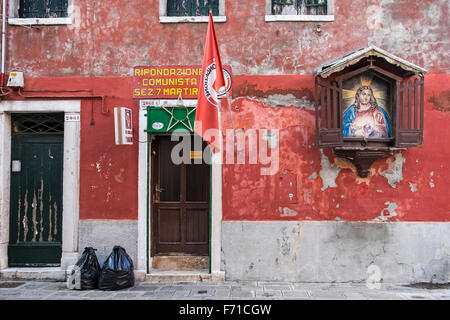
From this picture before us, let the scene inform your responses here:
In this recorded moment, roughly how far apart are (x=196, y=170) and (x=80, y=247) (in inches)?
98.3

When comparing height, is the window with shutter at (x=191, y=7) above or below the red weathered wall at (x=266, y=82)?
above

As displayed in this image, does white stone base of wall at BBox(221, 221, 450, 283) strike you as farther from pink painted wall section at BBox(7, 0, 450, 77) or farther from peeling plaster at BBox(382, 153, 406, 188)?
pink painted wall section at BBox(7, 0, 450, 77)

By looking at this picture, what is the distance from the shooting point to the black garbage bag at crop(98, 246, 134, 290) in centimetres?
689

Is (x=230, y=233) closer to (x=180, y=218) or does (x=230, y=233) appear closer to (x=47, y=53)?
(x=180, y=218)

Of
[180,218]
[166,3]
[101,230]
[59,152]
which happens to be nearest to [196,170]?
[180,218]

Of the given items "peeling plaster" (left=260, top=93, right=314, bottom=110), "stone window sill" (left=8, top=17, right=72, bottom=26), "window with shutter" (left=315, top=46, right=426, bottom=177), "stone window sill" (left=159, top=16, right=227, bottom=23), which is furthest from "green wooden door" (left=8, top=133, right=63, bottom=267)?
"window with shutter" (left=315, top=46, right=426, bottom=177)

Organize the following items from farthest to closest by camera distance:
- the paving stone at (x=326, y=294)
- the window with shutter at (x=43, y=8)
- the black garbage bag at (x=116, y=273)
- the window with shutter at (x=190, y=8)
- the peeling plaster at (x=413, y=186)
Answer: the window with shutter at (x=43, y=8)
the window with shutter at (x=190, y=8)
the peeling plaster at (x=413, y=186)
the black garbage bag at (x=116, y=273)
the paving stone at (x=326, y=294)

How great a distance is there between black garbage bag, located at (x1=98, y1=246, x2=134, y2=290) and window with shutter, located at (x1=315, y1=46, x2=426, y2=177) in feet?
12.5

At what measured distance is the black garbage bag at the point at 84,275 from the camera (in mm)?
6941

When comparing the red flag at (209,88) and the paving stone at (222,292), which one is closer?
the red flag at (209,88)

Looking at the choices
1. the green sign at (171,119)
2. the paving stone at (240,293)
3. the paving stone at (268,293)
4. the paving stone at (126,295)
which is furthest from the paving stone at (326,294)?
the green sign at (171,119)

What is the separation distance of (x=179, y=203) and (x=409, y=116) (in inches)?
170

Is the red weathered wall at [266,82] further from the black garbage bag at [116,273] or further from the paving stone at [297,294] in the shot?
the paving stone at [297,294]

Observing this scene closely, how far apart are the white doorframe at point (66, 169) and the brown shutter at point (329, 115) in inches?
168
